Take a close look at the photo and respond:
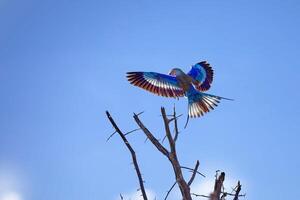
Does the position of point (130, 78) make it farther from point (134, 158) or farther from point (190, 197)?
point (190, 197)

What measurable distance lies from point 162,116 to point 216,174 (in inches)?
44.2

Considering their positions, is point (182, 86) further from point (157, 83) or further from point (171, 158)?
point (171, 158)

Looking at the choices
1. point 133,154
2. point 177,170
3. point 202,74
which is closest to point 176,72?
point 202,74

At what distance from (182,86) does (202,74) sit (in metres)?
1.28

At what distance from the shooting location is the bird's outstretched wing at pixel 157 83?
1236 centimetres

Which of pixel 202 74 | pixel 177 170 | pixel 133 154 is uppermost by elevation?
pixel 202 74

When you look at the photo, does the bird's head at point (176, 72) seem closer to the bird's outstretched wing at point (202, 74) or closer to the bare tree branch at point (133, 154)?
the bird's outstretched wing at point (202, 74)

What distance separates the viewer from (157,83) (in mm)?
12781

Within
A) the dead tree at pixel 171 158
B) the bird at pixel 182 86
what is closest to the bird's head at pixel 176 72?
the bird at pixel 182 86

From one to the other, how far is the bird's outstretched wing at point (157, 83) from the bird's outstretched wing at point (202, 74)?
0.70m

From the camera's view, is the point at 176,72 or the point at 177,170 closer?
the point at 177,170

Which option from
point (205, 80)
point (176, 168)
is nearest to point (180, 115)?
point (176, 168)

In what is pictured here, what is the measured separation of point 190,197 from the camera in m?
Answer: 5.79

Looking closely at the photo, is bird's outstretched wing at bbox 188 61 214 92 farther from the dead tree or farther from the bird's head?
the dead tree
